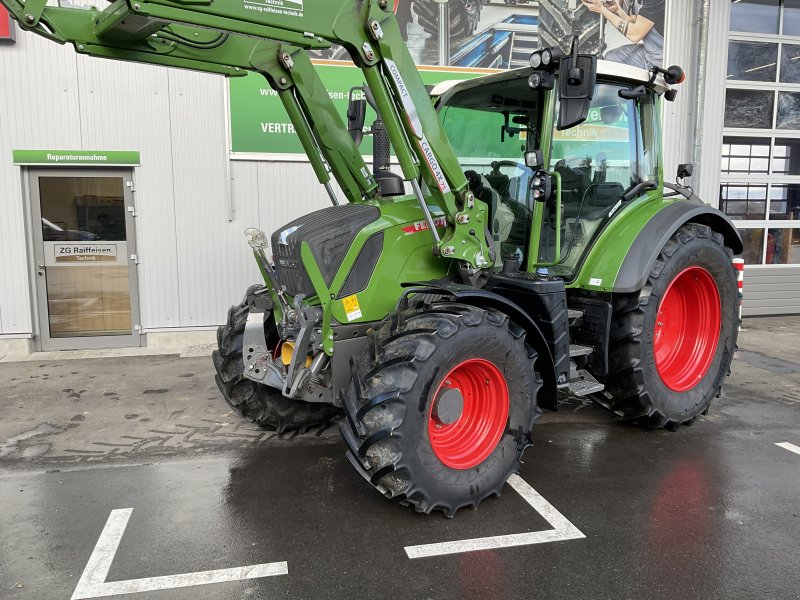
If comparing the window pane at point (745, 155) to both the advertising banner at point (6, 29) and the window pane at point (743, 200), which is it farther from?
the advertising banner at point (6, 29)

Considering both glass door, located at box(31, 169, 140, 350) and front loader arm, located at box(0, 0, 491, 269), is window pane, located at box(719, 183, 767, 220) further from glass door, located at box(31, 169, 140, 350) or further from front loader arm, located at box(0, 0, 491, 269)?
glass door, located at box(31, 169, 140, 350)

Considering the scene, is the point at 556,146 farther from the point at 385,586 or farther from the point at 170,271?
the point at 170,271

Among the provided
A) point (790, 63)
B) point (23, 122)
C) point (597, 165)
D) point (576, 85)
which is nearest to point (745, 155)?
point (790, 63)

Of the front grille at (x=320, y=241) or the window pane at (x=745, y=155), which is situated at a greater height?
the window pane at (x=745, y=155)

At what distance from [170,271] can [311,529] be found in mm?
5151

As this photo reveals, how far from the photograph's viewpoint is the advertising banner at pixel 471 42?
7461mm

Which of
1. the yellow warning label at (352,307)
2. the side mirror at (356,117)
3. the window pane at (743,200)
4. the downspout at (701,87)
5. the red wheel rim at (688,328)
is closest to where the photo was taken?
the yellow warning label at (352,307)

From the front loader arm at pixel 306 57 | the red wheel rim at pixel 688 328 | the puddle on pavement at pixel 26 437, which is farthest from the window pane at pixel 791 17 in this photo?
the puddle on pavement at pixel 26 437

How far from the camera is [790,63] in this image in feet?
31.7

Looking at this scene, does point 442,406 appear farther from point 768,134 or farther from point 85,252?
point 768,134

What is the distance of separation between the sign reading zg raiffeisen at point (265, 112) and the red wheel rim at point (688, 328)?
Result: 418cm

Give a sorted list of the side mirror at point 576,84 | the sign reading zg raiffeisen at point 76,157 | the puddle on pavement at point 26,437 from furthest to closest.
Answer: the sign reading zg raiffeisen at point 76,157 → the puddle on pavement at point 26,437 → the side mirror at point 576,84

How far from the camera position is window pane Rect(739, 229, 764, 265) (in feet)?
32.2

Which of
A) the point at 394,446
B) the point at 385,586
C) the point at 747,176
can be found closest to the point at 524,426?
the point at 394,446
